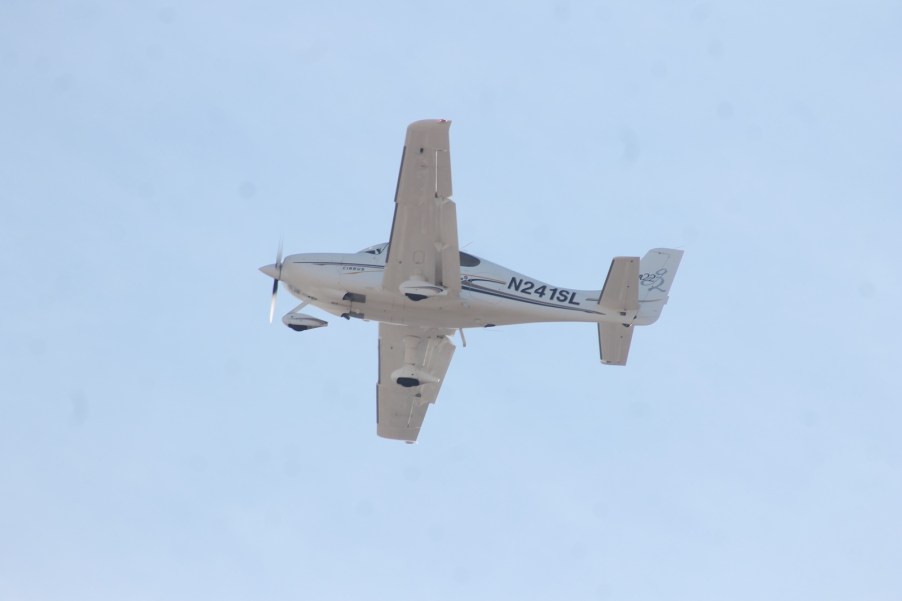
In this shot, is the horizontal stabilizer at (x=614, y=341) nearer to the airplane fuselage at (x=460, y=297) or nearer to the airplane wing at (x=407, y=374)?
the airplane fuselage at (x=460, y=297)

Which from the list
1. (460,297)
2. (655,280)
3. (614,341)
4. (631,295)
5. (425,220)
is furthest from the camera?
(655,280)

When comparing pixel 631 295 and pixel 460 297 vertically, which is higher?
pixel 631 295

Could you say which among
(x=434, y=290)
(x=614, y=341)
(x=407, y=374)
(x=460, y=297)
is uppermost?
(x=460, y=297)

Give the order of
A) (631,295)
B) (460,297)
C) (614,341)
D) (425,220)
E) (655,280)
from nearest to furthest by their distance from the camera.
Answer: (425,220)
(631,295)
(460,297)
(614,341)
(655,280)

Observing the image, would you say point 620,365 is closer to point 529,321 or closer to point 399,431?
point 529,321

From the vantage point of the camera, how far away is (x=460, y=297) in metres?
27.8

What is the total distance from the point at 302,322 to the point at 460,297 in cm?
385

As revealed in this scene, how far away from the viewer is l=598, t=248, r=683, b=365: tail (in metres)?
27.3

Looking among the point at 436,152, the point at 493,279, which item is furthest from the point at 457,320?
the point at 436,152

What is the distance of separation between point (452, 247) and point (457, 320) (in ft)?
8.62

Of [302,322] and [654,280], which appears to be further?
[654,280]

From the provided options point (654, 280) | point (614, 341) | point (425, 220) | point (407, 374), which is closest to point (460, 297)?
point (425, 220)

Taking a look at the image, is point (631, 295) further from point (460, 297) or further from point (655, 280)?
point (460, 297)

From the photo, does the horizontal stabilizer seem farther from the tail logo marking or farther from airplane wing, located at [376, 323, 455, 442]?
airplane wing, located at [376, 323, 455, 442]
